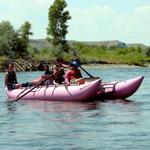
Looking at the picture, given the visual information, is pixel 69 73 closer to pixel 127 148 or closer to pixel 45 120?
pixel 45 120

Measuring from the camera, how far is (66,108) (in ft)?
57.0

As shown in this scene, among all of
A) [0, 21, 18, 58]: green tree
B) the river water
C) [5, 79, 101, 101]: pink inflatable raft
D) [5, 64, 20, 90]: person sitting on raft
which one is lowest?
the river water

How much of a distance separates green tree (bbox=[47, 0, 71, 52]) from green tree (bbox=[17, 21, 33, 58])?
11.5ft

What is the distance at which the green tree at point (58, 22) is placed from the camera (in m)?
74.9

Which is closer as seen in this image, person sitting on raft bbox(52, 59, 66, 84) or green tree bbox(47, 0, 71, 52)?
person sitting on raft bbox(52, 59, 66, 84)

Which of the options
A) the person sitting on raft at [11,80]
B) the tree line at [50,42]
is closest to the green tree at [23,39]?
the tree line at [50,42]

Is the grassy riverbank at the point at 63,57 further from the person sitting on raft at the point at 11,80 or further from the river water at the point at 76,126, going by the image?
the river water at the point at 76,126

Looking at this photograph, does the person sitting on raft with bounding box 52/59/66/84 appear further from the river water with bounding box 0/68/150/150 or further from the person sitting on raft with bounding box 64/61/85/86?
the river water with bounding box 0/68/150/150

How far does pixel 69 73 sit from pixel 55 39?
186ft

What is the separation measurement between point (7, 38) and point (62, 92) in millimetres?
46446

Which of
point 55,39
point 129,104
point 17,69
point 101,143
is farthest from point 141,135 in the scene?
point 55,39

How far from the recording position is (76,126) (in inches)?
515

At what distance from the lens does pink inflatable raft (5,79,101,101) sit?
18375mm

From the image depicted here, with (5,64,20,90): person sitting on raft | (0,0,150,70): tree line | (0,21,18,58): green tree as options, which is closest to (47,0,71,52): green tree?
(0,0,150,70): tree line
